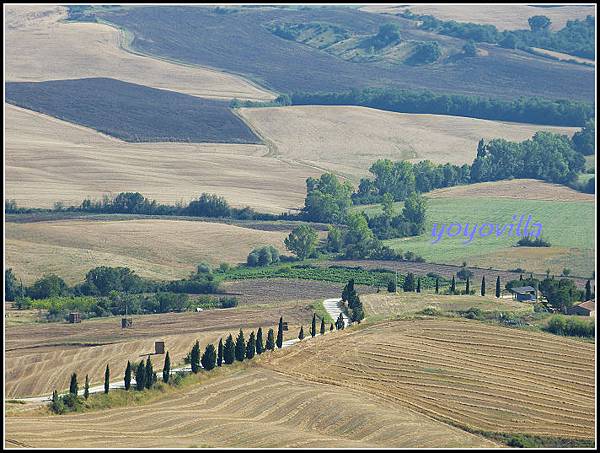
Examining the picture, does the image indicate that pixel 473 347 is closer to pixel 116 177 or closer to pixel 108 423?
pixel 108 423

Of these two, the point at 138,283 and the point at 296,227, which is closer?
the point at 138,283

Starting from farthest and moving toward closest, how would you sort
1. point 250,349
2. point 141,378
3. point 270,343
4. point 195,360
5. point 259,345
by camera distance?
point 270,343
point 259,345
point 250,349
point 195,360
point 141,378

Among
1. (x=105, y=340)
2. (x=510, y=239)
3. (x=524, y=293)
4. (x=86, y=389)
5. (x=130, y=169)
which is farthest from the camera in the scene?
(x=130, y=169)

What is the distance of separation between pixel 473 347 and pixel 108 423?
25.6 m

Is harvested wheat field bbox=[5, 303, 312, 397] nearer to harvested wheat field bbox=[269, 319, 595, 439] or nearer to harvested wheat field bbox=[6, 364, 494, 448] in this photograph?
harvested wheat field bbox=[269, 319, 595, 439]

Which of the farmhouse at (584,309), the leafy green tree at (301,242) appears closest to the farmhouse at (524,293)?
the farmhouse at (584,309)

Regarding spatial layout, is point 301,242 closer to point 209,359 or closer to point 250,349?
point 250,349

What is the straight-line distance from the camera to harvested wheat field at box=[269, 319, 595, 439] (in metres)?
76.9

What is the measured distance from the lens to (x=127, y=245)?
A: 446 feet

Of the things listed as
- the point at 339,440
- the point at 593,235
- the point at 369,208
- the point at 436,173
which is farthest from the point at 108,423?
the point at 436,173

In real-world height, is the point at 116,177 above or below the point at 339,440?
above

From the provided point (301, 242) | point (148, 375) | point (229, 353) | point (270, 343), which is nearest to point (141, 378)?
point (148, 375)

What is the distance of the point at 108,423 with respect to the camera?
70438mm

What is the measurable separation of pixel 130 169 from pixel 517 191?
41.2 m
